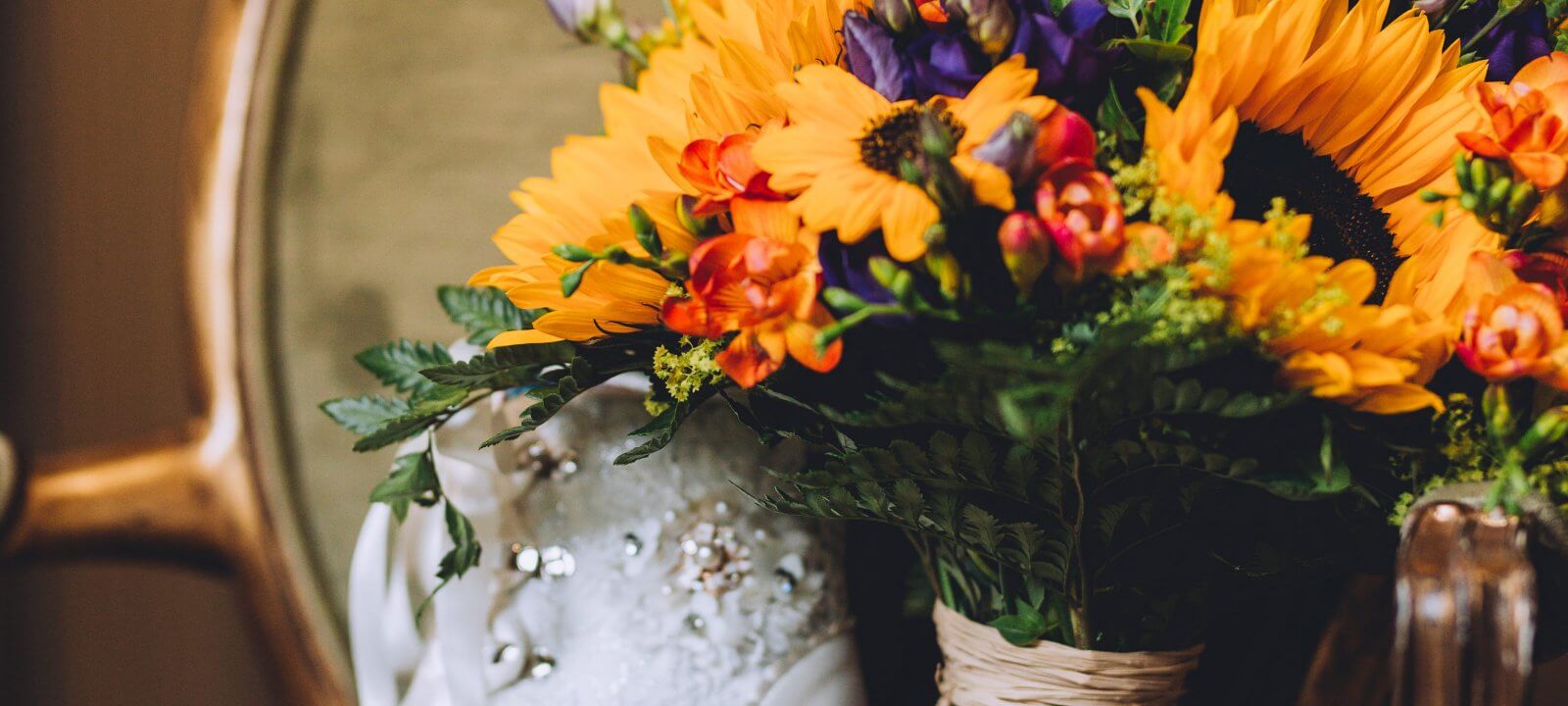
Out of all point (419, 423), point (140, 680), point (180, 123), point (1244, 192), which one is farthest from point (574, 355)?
point (140, 680)

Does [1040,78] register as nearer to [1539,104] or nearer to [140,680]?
[1539,104]

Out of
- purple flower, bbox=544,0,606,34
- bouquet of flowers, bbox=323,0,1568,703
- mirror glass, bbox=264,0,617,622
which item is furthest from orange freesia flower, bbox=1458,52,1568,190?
mirror glass, bbox=264,0,617,622

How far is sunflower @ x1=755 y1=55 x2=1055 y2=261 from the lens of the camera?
9.3 inches

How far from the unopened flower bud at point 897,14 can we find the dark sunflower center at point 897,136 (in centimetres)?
3

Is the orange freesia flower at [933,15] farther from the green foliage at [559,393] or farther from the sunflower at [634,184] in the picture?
the green foliage at [559,393]

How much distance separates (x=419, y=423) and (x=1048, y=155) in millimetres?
228

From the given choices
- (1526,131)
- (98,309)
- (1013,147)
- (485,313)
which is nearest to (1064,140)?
(1013,147)

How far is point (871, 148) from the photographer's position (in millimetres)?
250

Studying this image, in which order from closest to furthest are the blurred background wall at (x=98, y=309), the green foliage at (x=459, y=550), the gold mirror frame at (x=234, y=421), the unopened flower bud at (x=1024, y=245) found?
the unopened flower bud at (x=1024, y=245)
the green foliage at (x=459, y=550)
the gold mirror frame at (x=234, y=421)
the blurred background wall at (x=98, y=309)

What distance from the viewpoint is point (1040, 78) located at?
10.4 inches

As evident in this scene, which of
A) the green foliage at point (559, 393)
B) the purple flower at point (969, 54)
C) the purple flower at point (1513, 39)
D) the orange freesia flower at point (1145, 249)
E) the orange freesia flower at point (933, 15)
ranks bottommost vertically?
the green foliage at point (559, 393)

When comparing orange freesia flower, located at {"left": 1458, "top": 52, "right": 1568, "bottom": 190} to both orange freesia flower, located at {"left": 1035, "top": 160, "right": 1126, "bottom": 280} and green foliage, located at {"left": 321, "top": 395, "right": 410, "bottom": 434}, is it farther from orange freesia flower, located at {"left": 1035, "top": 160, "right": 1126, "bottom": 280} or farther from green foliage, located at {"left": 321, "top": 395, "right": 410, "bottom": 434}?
green foliage, located at {"left": 321, "top": 395, "right": 410, "bottom": 434}

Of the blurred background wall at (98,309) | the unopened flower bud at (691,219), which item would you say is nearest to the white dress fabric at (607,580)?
the unopened flower bud at (691,219)

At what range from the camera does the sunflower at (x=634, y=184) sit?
0.92ft
